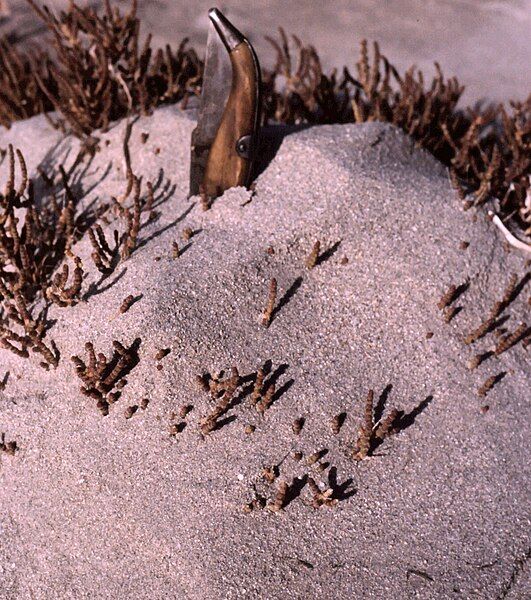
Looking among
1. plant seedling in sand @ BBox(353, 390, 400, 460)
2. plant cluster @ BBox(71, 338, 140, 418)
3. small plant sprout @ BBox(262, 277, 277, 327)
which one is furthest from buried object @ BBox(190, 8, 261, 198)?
plant seedling in sand @ BBox(353, 390, 400, 460)

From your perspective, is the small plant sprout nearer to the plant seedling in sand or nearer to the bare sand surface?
the plant seedling in sand

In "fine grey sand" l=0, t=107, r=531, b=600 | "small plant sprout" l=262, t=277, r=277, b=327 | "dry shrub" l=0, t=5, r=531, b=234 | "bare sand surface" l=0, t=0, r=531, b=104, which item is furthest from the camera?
"bare sand surface" l=0, t=0, r=531, b=104

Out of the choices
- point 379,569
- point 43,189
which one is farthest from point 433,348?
point 43,189

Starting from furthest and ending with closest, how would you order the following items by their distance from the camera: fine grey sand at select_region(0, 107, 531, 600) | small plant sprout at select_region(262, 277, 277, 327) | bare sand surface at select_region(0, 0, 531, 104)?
bare sand surface at select_region(0, 0, 531, 104), small plant sprout at select_region(262, 277, 277, 327), fine grey sand at select_region(0, 107, 531, 600)

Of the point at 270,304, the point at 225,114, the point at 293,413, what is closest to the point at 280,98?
the point at 225,114

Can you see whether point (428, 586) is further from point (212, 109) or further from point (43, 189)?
point (43, 189)

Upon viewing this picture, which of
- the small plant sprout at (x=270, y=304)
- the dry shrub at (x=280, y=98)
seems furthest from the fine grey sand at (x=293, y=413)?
the dry shrub at (x=280, y=98)

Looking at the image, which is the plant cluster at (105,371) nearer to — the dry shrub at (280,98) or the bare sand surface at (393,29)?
the dry shrub at (280,98)
